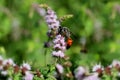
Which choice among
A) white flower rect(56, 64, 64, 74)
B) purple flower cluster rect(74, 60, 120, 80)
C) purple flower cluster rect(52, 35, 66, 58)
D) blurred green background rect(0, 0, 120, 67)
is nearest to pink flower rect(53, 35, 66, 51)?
purple flower cluster rect(52, 35, 66, 58)

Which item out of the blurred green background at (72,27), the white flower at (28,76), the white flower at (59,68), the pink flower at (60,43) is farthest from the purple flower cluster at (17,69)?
the blurred green background at (72,27)

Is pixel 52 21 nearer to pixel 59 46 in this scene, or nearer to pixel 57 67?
pixel 59 46

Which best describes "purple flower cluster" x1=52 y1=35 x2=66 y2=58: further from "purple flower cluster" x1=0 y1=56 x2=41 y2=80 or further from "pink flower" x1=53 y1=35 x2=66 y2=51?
"purple flower cluster" x1=0 y1=56 x2=41 y2=80

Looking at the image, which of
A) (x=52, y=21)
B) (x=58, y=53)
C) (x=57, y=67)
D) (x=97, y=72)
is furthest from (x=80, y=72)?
(x=52, y=21)

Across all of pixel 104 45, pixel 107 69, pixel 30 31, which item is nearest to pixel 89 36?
pixel 104 45

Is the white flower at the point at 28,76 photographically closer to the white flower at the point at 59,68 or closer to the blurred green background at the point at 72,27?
the white flower at the point at 59,68

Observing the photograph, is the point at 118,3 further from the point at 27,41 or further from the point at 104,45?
the point at 27,41

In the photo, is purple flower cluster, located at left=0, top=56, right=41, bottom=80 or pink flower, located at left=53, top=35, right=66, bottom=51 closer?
pink flower, located at left=53, top=35, right=66, bottom=51

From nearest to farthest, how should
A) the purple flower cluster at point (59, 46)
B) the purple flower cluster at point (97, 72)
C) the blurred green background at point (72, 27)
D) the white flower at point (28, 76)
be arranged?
the purple flower cluster at point (59, 46) < the white flower at point (28, 76) < the purple flower cluster at point (97, 72) < the blurred green background at point (72, 27)
